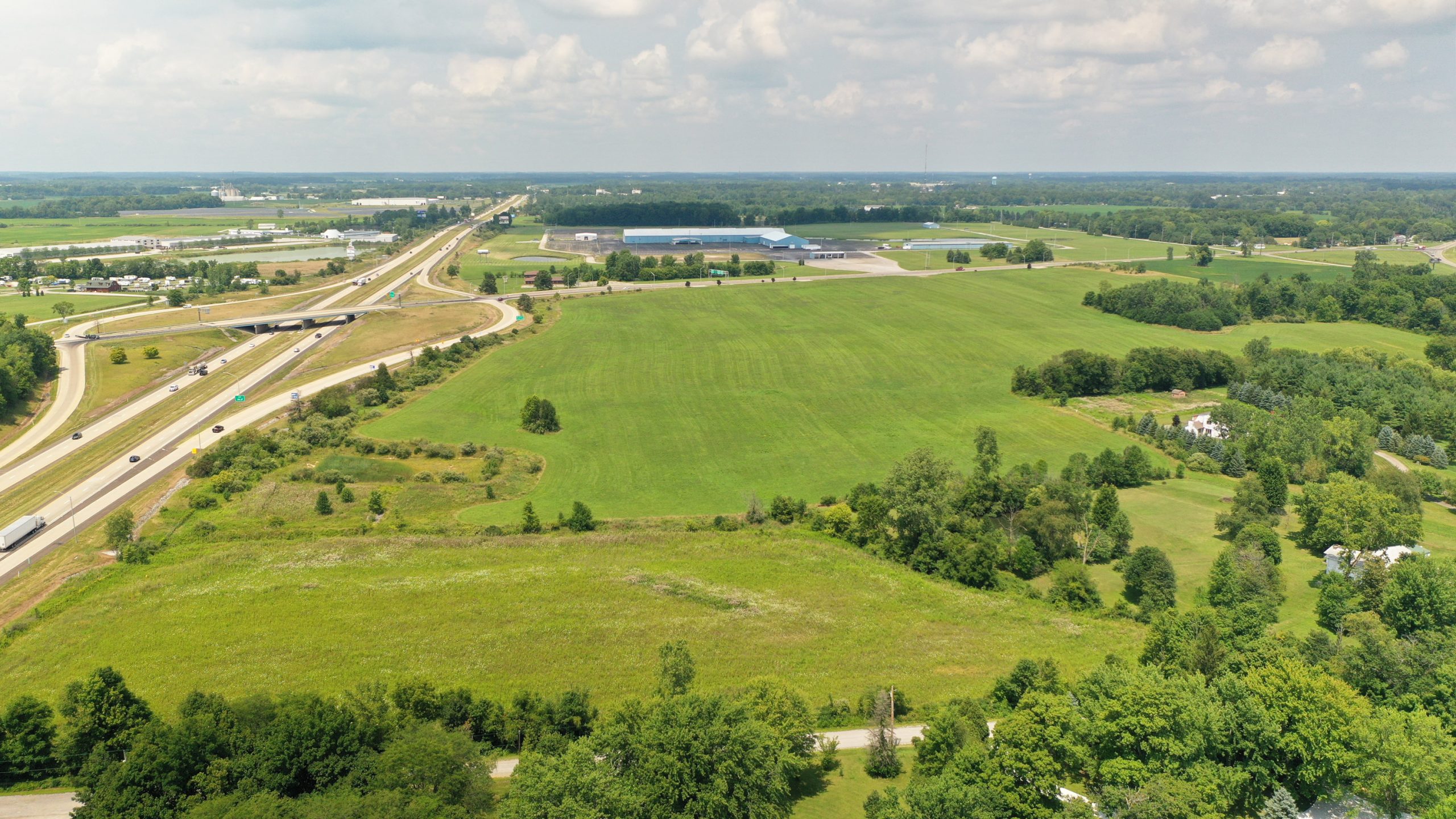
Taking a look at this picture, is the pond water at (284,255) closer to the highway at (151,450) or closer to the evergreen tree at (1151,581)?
the highway at (151,450)

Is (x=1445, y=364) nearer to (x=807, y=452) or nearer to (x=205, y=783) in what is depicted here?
(x=807, y=452)

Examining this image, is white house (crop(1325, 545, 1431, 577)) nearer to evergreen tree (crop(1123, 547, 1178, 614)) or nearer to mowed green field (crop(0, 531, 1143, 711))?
evergreen tree (crop(1123, 547, 1178, 614))

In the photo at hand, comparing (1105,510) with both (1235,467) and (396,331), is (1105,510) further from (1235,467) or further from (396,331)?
(396,331)

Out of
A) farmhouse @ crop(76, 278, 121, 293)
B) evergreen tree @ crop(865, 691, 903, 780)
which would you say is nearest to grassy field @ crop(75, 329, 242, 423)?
farmhouse @ crop(76, 278, 121, 293)

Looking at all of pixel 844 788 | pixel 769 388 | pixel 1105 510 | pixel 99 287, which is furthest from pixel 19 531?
pixel 99 287

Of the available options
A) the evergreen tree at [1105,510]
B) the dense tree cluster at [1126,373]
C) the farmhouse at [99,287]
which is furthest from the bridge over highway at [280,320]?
the evergreen tree at [1105,510]
